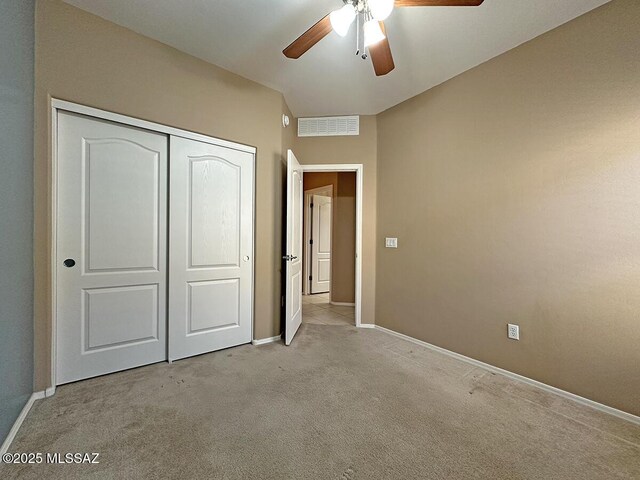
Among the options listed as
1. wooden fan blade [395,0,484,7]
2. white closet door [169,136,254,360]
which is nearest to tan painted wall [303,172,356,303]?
white closet door [169,136,254,360]

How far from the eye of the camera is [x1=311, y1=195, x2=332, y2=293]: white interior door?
5.45 meters

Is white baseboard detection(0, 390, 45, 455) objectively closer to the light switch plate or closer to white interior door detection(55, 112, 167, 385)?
white interior door detection(55, 112, 167, 385)

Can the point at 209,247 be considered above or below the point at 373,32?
below

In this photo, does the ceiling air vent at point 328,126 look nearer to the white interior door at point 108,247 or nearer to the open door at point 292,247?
the open door at point 292,247

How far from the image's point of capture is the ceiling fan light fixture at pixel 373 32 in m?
1.45

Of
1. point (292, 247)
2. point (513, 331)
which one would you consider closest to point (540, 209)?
point (513, 331)

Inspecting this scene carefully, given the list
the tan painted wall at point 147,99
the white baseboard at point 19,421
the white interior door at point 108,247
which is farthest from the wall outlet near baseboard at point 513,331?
the white baseboard at point 19,421

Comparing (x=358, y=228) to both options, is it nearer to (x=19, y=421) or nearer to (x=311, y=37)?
(x=311, y=37)

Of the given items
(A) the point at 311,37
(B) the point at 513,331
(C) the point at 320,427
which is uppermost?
(A) the point at 311,37

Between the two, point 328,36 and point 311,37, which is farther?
point 328,36

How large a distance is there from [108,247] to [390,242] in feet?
8.75

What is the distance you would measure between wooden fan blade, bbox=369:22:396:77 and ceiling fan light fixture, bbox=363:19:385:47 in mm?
44

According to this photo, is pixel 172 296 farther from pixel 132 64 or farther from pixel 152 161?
pixel 132 64

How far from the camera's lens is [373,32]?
57.6 inches
